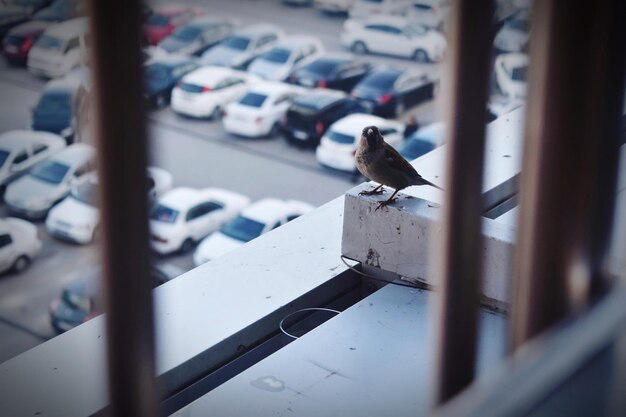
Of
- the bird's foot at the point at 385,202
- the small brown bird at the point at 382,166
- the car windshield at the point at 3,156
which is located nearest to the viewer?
the bird's foot at the point at 385,202

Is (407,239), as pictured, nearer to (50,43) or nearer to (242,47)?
(50,43)

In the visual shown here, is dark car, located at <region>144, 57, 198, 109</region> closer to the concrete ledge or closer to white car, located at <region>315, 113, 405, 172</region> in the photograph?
Result: white car, located at <region>315, 113, 405, 172</region>

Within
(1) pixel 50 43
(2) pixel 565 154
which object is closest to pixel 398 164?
(2) pixel 565 154

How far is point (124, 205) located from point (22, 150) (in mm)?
12324

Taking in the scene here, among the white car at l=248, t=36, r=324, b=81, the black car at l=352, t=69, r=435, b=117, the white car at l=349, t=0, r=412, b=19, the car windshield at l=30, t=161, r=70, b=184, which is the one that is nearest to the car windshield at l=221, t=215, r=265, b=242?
the car windshield at l=30, t=161, r=70, b=184

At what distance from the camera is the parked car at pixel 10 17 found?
1598 cm

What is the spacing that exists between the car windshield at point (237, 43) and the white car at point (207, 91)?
1.43 metres

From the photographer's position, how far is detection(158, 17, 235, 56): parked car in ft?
54.1

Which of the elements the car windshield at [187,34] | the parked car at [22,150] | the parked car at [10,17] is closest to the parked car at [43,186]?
the parked car at [22,150]

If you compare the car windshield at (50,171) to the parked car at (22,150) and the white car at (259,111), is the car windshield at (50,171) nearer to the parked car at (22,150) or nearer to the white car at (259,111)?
the parked car at (22,150)

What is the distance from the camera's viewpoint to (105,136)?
0.90 metres

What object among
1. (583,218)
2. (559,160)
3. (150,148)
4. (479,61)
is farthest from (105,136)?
(583,218)

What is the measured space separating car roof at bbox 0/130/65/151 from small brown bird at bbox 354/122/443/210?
972 cm

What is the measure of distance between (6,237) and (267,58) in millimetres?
6276
